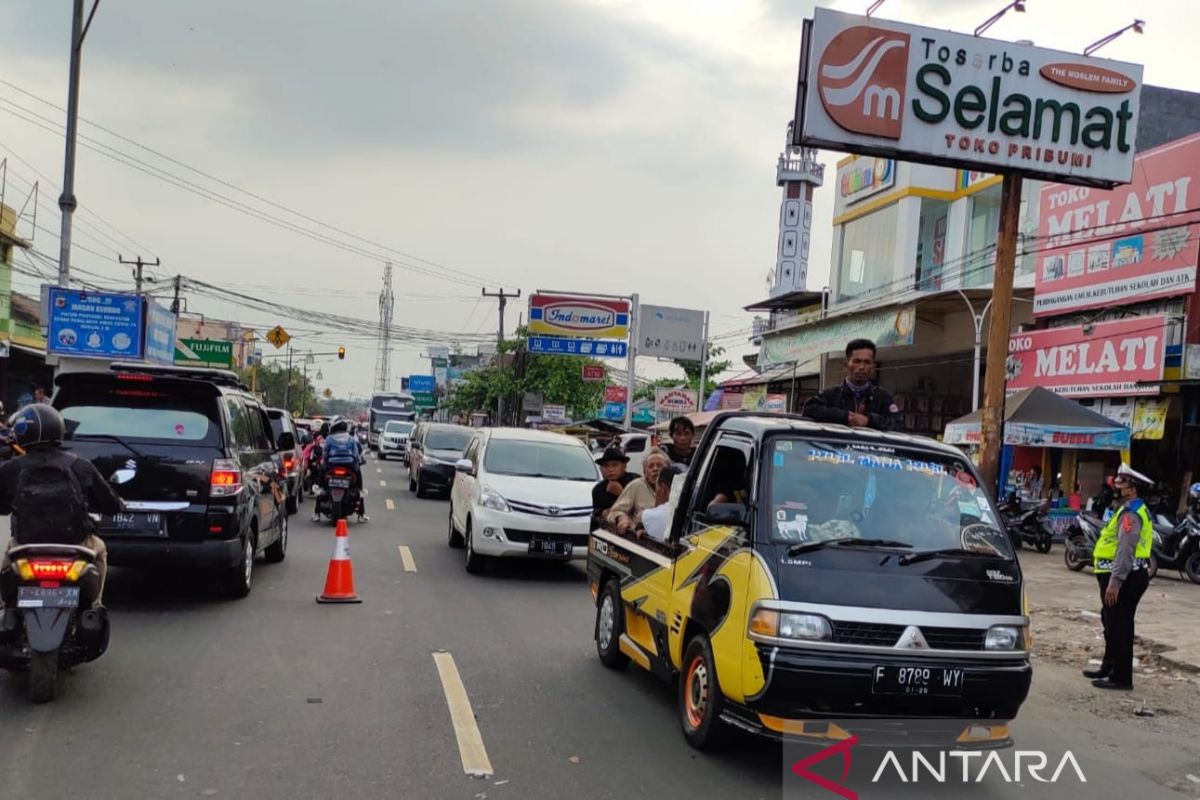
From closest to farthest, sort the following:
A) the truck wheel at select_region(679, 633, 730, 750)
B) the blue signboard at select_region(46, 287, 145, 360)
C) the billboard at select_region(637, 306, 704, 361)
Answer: the truck wheel at select_region(679, 633, 730, 750), the blue signboard at select_region(46, 287, 145, 360), the billboard at select_region(637, 306, 704, 361)

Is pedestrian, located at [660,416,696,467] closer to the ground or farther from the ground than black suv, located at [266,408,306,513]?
farther from the ground

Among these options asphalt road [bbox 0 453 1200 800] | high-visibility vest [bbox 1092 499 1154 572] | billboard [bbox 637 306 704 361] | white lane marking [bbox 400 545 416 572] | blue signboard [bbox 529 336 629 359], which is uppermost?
billboard [bbox 637 306 704 361]

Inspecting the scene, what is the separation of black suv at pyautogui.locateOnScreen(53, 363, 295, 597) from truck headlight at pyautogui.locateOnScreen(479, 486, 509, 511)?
3.02m

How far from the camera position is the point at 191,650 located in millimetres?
7383

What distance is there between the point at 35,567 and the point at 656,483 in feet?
14.4

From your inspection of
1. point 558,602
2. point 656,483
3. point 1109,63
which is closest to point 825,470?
point 656,483

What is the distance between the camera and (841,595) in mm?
4938

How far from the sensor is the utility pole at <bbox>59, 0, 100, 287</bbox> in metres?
19.1

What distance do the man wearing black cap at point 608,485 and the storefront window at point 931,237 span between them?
970 inches

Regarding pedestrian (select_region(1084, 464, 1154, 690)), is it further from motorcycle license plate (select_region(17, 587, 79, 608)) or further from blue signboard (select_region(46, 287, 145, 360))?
blue signboard (select_region(46, 287, 145, 360))

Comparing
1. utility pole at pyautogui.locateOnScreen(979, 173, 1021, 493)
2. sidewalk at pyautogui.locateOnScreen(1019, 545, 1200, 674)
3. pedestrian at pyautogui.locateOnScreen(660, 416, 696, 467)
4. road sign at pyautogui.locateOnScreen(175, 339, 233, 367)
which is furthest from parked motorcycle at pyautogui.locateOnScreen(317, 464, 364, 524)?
road sign at pyautogui.locateOnScreen(175, 339, 233, 367)

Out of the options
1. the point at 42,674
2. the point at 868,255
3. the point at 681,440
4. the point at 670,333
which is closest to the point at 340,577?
the point at 681,440

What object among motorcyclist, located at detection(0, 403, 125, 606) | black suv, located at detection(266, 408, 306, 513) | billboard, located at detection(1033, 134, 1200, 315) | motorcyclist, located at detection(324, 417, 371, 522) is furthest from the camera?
billboard, located at detection(1033, 134, 1200, 315)

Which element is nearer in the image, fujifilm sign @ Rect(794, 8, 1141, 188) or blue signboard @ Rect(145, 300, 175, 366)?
fujifilm sign @ Rect(794, 8, 1141, 188)
